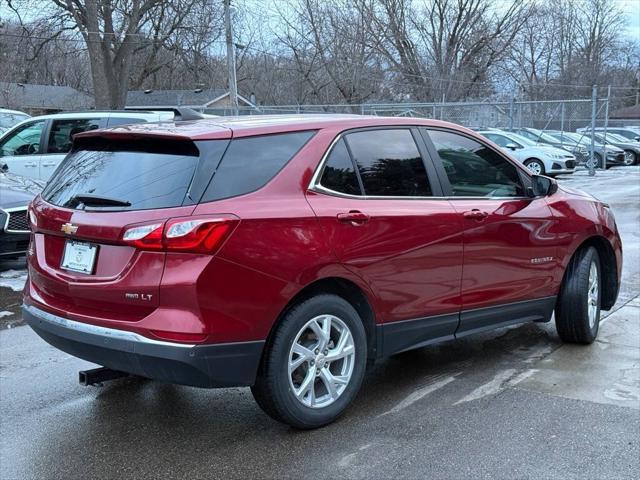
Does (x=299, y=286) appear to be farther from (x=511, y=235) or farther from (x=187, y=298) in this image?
(x=511, y=235)

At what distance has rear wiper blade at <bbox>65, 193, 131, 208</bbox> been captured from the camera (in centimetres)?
347

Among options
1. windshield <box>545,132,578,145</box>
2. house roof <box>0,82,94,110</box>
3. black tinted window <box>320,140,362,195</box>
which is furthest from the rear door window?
house roof <box>0,82,94,110</box>

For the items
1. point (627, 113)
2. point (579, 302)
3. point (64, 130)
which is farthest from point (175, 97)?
point (627, 113)

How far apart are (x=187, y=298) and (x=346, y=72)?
42.4 metres

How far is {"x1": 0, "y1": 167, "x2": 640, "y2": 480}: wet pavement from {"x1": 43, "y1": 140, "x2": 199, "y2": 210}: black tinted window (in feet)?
4.21

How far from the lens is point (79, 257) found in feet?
11.6

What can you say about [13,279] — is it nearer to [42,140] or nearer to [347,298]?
[42,140]

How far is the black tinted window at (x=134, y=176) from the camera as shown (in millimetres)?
3385

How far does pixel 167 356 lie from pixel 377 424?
1345 mm

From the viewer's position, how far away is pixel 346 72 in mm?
44062

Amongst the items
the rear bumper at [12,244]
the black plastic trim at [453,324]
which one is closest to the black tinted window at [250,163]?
the black plastic trim at [453,324]

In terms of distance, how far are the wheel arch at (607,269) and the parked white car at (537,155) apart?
17342 millimetres

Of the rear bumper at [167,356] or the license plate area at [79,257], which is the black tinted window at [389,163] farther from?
the license plate area at [79,257]

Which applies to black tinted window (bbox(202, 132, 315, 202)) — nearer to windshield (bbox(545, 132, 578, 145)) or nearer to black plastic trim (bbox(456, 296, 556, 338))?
black plastic trim (bbox(456, 296, 556, 338))
